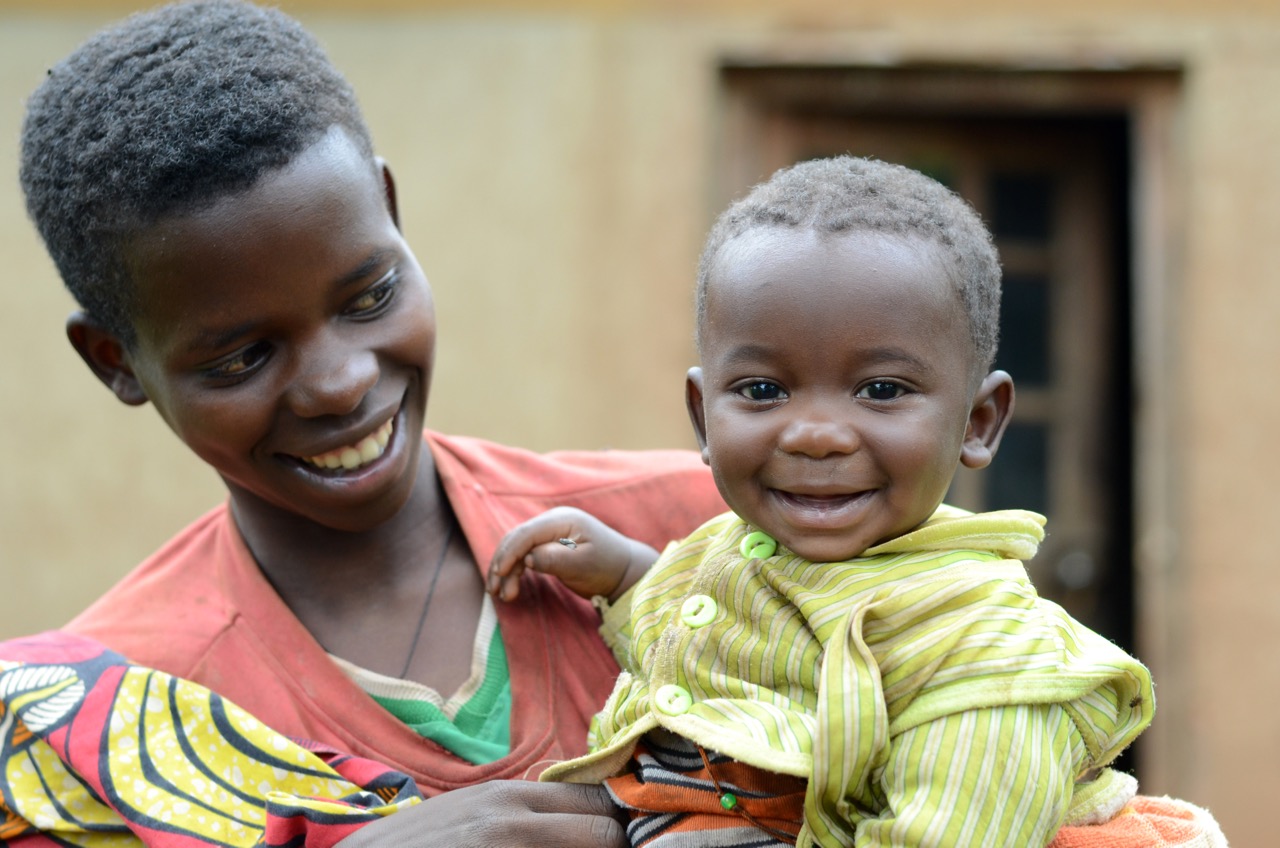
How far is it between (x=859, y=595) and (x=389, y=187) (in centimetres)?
99

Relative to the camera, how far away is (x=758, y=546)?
1.87 meters

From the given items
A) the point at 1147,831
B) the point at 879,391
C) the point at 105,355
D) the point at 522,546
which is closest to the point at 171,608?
the point at 105,355

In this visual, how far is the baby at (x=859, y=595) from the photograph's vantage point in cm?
161

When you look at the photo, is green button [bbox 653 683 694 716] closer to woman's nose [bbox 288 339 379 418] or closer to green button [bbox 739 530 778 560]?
green button [bbox 739 530 778 560]

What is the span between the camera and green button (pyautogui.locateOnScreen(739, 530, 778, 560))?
1.86m

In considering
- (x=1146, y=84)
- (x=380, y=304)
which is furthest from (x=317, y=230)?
(x=1146, y=84)

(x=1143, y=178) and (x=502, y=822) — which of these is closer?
(x=502, y=822)

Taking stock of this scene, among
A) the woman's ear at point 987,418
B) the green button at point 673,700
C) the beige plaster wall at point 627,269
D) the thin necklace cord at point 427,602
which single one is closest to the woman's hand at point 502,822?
the green button at point 673,700

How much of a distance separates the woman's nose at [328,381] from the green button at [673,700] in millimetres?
569

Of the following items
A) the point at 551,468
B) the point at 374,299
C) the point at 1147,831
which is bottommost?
the point at 1147,831

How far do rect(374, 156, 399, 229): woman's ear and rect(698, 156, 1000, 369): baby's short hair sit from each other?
1.86 ft

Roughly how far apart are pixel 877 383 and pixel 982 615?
0.95ft

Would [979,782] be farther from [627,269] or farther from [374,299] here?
[627,269]

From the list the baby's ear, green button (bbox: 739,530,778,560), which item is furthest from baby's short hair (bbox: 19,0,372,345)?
green button (bbox: 739,530,778,560)
